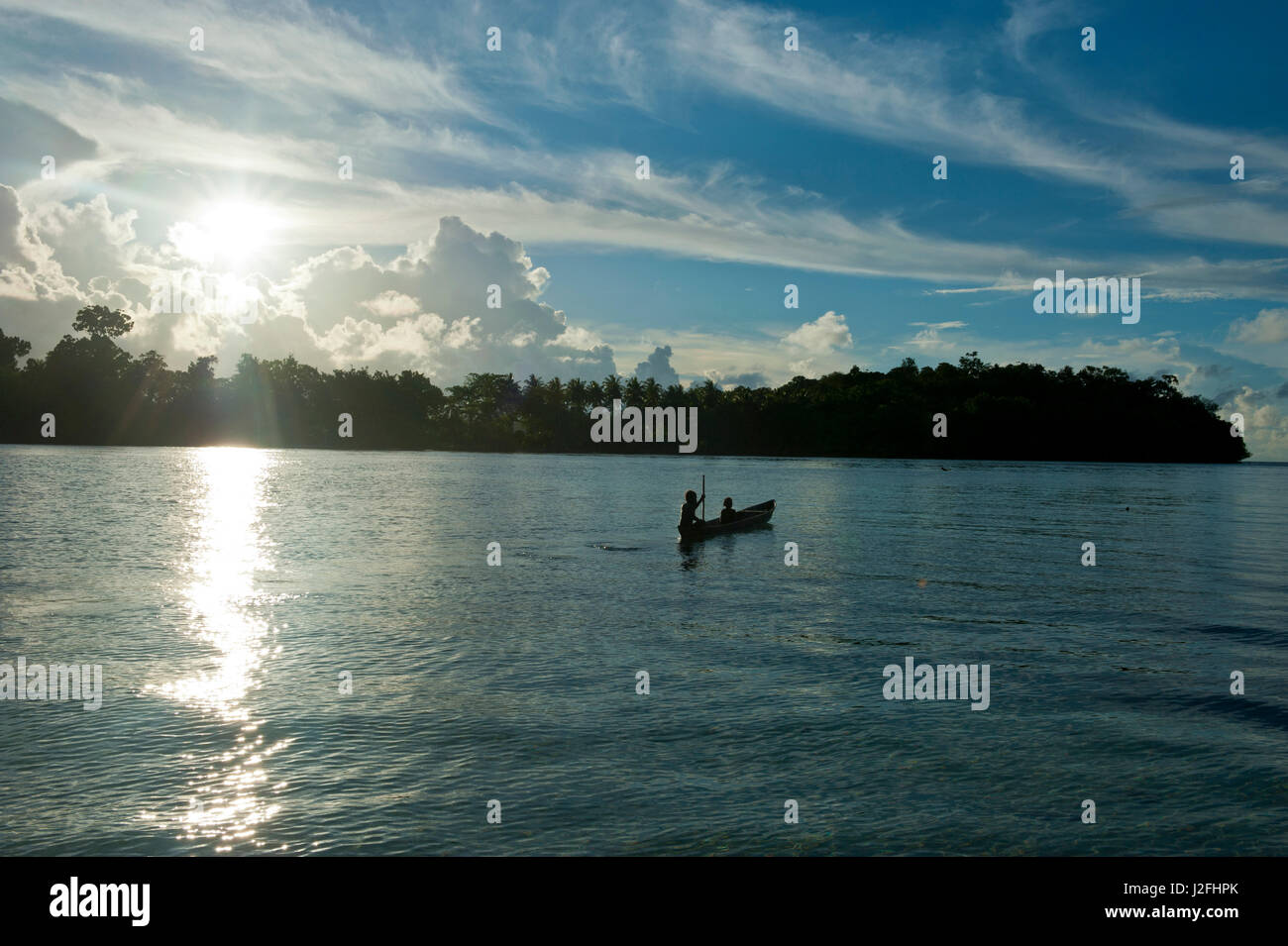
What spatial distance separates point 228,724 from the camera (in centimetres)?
1390

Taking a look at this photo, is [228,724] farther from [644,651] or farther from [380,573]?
[380,573]

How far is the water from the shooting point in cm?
1056

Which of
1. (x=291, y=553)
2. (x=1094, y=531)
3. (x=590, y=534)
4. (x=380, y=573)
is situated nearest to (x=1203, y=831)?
(x=380, y=573)

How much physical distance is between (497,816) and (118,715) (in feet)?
23.4

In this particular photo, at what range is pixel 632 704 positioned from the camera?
1530cm

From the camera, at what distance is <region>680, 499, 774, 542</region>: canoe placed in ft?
137

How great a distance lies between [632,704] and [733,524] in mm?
30239

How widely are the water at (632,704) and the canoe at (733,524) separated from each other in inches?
149

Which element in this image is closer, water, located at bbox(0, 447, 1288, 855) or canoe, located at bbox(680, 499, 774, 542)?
water, located at bbox(0, 447, 1288, 855)

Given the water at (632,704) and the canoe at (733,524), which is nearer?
the water at (632,704)

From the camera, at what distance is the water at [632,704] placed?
34.7 ft

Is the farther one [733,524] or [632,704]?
[733,524]

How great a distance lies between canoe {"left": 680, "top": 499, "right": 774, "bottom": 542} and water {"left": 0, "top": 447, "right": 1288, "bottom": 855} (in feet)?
12.4

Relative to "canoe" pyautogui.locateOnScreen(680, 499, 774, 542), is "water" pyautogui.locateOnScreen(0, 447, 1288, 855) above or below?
below
